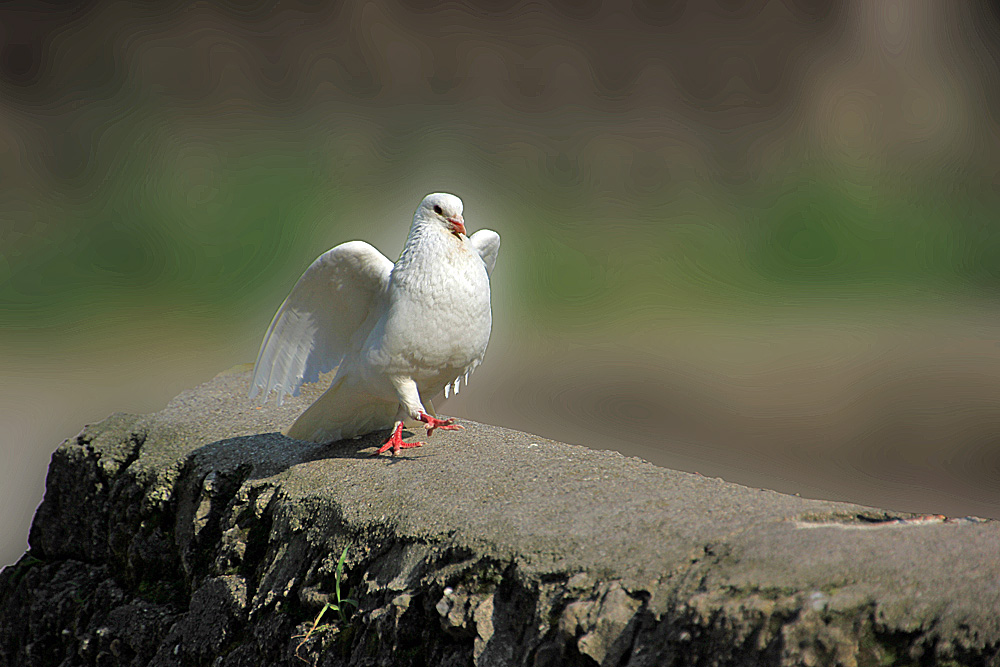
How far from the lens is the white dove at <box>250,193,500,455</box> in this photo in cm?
333

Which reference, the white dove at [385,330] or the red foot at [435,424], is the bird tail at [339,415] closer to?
the white dove at [385,330]

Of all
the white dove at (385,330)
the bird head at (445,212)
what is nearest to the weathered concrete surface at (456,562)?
the white dove at (385,330)

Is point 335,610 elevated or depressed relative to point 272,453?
depressed

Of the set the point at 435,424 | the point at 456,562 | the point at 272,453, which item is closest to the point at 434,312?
the point at 435,424

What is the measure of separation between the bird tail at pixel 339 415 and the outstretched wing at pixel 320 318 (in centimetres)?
20

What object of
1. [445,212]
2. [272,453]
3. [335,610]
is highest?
[445,212]

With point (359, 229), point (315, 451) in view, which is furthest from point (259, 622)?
point (359, 229)

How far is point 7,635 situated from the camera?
13.0 feet

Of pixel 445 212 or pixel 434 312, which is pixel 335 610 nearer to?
pixel 434 312

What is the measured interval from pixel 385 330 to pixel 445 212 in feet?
1.88

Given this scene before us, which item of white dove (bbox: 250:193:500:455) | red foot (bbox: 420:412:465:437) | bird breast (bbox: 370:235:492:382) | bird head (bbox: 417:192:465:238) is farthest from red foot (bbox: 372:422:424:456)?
bird head (bbox: 417:192:465:238)

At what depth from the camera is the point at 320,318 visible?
3.72 m

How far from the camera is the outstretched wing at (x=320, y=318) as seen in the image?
11.5 ft

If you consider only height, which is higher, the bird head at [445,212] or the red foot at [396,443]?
the bird head at [445,212]
